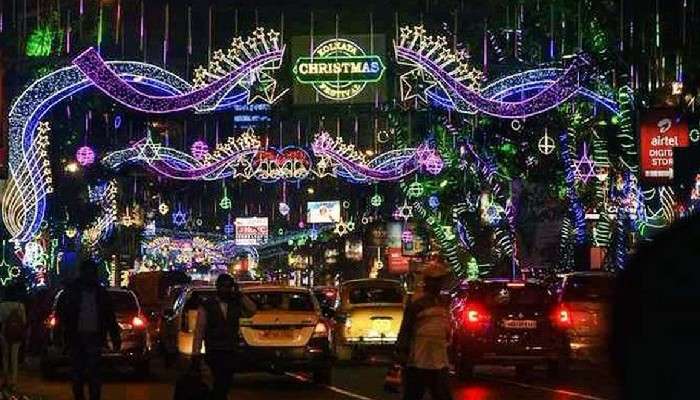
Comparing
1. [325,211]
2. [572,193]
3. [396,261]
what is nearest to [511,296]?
[572,193]

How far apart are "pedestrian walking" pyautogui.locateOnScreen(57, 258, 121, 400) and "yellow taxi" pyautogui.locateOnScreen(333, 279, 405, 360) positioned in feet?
42.5

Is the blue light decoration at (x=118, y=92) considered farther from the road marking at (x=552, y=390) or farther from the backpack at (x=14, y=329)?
the backpack at (x=14, y=329)

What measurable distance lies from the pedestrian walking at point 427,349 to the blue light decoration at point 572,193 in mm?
27340

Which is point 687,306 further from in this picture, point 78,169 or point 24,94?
point 78,169

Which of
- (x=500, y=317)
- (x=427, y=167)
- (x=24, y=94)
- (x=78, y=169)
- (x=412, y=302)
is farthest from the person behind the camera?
(x=78, y=169)

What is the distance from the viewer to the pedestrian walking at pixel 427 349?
480 inches

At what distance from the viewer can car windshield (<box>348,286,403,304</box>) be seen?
95.8ft

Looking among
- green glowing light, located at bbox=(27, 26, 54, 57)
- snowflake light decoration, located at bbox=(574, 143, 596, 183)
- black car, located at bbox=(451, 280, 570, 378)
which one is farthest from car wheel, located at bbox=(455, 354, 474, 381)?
green glowing light, located at bbox=(27, 26, 54, 57)

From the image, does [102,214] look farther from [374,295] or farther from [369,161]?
[374,295]

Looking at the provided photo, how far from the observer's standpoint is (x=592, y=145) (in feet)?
127

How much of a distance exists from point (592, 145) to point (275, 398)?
68.4 feet

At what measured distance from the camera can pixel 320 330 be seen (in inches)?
878

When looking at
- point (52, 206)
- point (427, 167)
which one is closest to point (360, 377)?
point (427, 167)

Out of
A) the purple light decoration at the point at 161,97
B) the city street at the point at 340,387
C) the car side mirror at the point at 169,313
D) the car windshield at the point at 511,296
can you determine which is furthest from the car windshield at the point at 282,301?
the purple light decoration at the point at 161,97
